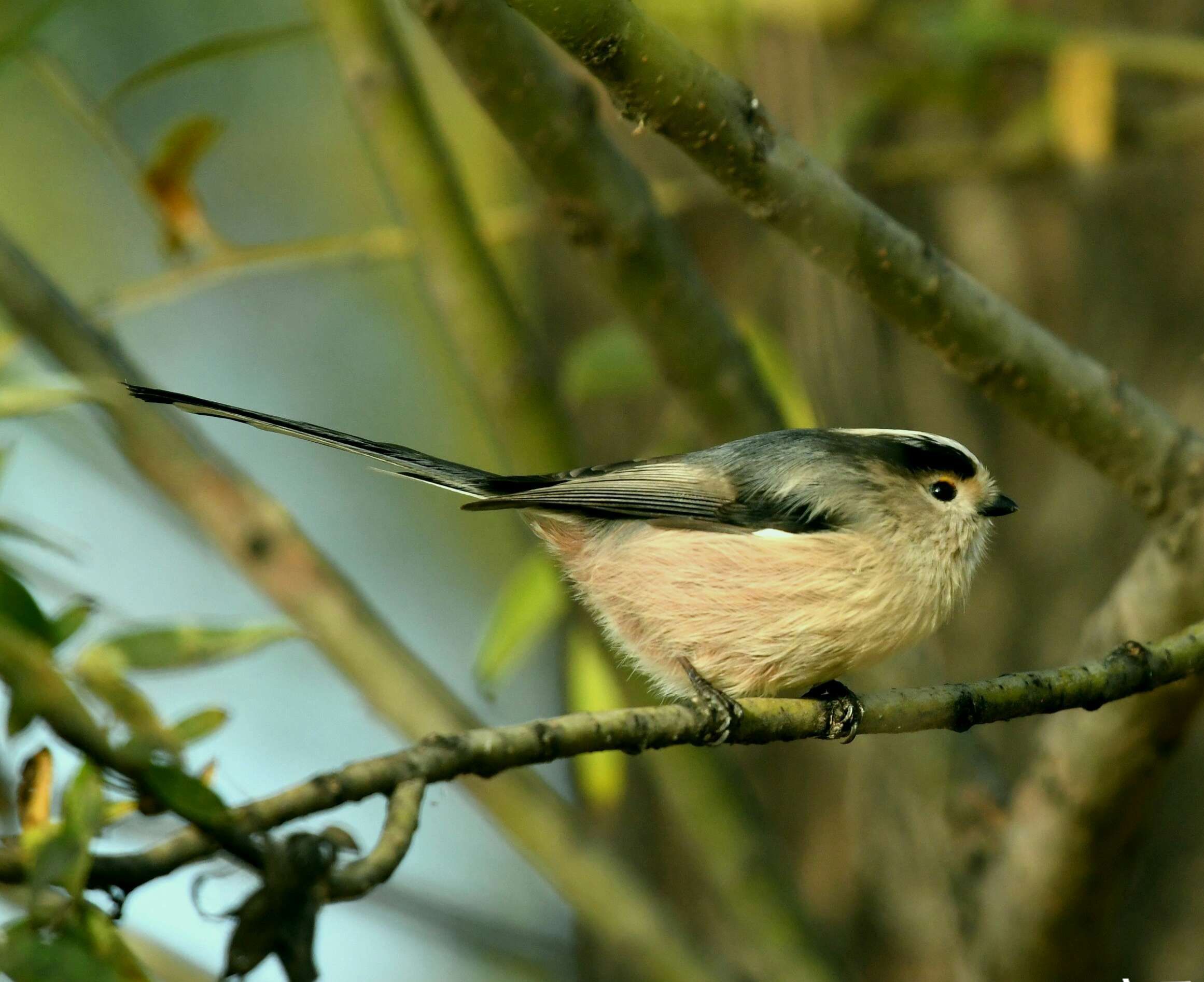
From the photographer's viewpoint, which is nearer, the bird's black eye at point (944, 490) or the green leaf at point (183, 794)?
the green leaf at point (183, 794)

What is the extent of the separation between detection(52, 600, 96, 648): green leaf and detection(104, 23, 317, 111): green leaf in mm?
1407

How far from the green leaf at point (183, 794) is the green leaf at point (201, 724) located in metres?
0.16

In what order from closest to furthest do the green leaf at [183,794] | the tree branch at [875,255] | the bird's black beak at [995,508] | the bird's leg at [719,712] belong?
1. the green leaf at [183,794]
2. the tree branch at [875,255]
3. the bird's leg at [719,712]
4. the bird's black beak at [995,508]

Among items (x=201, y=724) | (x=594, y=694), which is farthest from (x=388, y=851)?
(x=594, y=694)

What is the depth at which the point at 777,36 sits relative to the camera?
303 centimetres

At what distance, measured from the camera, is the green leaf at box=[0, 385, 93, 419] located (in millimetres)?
1553

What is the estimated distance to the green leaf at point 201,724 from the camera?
53.2 inches

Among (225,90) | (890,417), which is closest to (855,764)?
(890,417)

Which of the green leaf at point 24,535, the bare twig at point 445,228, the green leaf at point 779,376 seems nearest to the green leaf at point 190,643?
the green leaf at point 24,535

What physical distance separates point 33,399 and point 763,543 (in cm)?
129

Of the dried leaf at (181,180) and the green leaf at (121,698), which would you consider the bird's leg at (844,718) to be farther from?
the dried leaf at (181,180)

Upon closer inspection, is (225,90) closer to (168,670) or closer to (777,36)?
(777,36)

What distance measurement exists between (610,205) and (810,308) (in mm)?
700

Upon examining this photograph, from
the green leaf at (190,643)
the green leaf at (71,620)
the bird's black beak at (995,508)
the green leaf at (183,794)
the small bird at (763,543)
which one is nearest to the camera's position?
the green leaf at (183,794)
